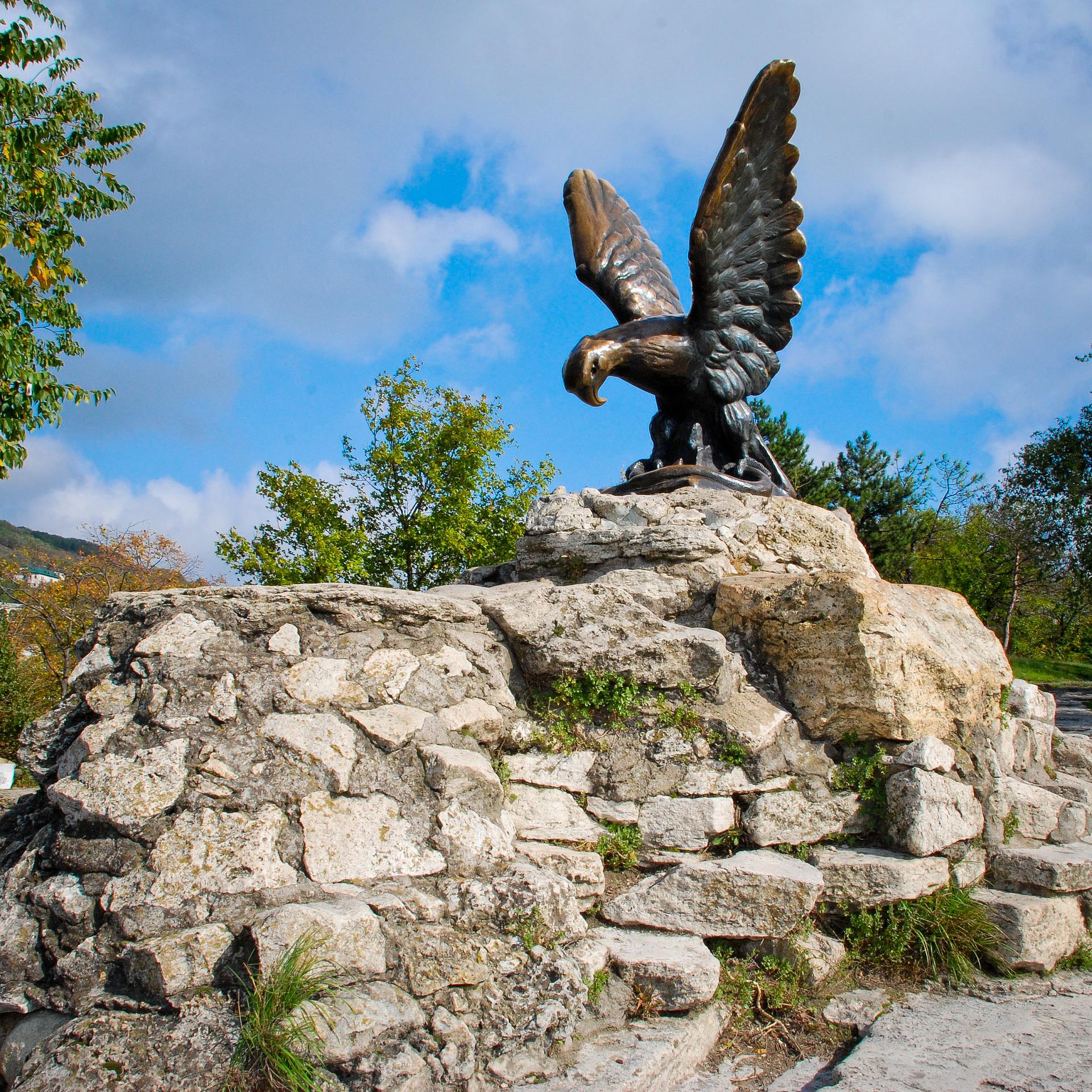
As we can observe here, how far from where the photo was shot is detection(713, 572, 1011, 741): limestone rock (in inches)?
128

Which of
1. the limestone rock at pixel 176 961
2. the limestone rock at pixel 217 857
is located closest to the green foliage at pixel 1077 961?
the limestone rock at pixel 217 857

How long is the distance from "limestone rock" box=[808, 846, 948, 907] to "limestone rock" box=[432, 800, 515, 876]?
1.12 m

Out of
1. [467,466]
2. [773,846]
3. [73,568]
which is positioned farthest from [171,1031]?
[73,568]

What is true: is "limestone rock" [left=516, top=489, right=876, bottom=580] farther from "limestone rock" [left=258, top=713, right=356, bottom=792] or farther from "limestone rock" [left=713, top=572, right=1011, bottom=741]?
"limestone rock" [left=258, top=713, right=356, bottom=792]

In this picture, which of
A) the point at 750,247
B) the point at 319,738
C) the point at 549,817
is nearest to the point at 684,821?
the point at 549,817

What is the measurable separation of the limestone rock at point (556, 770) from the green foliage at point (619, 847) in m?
0.20

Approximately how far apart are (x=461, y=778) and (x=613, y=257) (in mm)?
4161

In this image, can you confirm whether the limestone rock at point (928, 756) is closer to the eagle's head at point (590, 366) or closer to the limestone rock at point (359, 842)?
the limestone rock at point (359, 842)

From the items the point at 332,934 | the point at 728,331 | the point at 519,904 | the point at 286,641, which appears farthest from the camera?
the point at 728,331

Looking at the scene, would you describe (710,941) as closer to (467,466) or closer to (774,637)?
(774,637)

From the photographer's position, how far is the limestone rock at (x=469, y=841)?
2.53 m

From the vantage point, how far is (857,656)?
326 centimetres

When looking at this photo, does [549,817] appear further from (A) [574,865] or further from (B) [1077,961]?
(B) [1077,961]

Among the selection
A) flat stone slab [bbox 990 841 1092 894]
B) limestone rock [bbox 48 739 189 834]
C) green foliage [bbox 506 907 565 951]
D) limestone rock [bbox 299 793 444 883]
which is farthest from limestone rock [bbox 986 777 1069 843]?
limestone rock [bbox 48 739 189 834]
